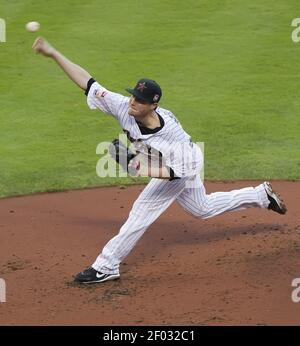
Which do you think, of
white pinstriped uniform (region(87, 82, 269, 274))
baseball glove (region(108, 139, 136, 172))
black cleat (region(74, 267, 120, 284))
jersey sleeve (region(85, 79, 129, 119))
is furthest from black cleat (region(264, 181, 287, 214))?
black cleat (region(74, 267, 120, 284))

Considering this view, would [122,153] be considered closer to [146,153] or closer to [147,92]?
[146,153]

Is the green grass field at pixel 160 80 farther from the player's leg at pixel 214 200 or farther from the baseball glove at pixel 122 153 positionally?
the baseball glove at pixel 122 153

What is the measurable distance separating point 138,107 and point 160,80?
17.1ft

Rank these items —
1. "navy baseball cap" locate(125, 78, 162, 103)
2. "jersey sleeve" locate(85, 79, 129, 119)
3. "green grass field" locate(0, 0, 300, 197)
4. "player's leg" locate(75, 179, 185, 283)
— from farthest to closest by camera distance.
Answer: "green grass field" locate(0, 0, 300, 197) → "jersey sleeve" locate(85, 79, 129, 119) → "player's leg" locate(75, 179, 185, 283) → "navy baseball cap" locate(125, 78, 162, 103)

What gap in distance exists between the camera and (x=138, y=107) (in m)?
6.64

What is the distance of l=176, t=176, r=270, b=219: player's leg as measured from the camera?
23.7 ft

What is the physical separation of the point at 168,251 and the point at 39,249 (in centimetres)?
111

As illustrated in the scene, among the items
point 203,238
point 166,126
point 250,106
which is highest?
point 250,106

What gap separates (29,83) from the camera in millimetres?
11891

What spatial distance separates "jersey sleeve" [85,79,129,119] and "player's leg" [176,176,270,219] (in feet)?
2.90

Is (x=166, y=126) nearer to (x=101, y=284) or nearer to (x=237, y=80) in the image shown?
(x=101, y=284)

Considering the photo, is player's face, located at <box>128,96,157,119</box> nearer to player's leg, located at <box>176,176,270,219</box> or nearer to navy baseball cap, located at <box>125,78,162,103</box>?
navy baseball cap, located at <box>125,78,162,103</box>

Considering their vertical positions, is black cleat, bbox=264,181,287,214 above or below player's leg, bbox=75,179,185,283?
above

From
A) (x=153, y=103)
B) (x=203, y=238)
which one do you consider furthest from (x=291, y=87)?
(x=153, y=103)
